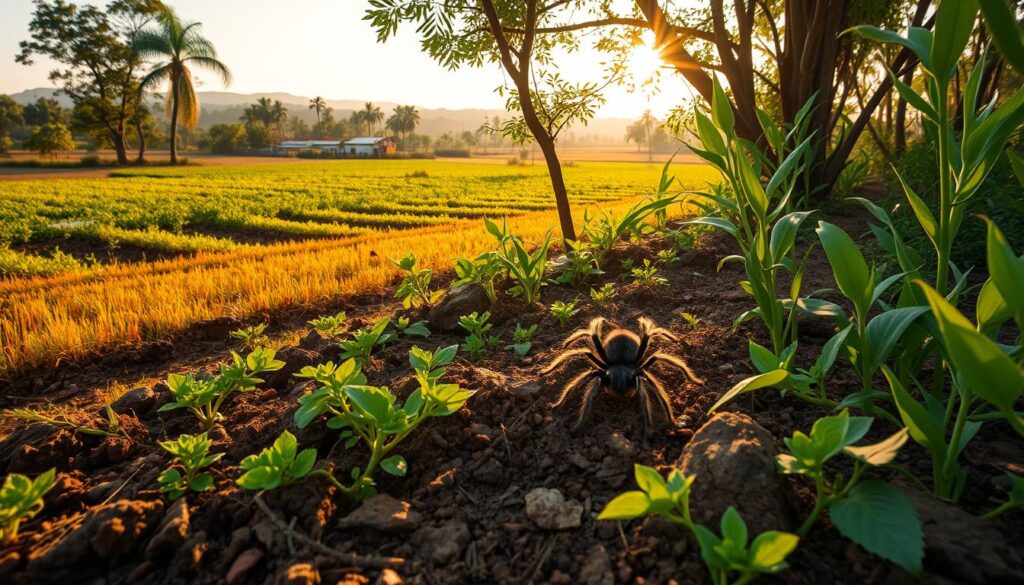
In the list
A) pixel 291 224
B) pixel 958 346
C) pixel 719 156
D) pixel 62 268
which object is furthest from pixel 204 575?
pixel 291 224

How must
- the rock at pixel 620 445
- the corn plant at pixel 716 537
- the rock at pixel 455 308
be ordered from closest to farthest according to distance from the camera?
the corn plant at pixel 716 537, the rock at pixel 620 445, the rock at pixel 455 308

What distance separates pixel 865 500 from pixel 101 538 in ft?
5.80

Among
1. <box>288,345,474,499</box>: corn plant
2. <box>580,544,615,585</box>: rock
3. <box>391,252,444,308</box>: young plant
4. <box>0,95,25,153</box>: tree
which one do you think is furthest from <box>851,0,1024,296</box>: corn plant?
<box>0,95,25,153</box>: tree

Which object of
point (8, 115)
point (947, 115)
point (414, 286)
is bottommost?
point (414, 286)

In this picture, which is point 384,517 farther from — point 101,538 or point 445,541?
point 101,538

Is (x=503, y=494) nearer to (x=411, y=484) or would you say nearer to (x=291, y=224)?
(x=411, y=484)

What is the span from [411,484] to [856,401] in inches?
51.2

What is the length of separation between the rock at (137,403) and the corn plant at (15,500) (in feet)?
2.68

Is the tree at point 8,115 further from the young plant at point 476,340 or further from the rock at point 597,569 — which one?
the rock at point 597,569

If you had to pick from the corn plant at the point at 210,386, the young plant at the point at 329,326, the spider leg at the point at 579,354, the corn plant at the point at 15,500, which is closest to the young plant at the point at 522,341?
the spider leg at the point at 579,354

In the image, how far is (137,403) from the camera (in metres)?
1.91

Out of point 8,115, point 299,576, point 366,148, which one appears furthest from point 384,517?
A: point 8,115

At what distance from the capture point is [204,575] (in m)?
1.13

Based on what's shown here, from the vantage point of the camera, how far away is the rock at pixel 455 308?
2.78m
